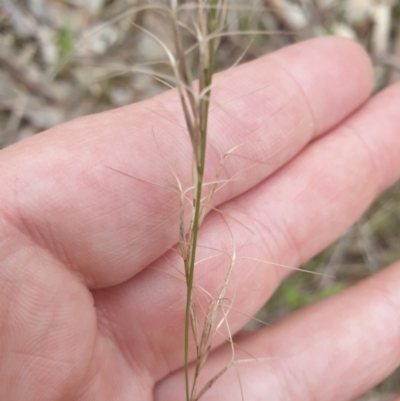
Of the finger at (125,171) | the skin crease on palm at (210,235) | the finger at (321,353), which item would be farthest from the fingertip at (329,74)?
the finger at (321,353)

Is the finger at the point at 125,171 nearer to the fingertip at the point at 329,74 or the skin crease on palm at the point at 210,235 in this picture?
the skin crease on palm at the point at 210,235

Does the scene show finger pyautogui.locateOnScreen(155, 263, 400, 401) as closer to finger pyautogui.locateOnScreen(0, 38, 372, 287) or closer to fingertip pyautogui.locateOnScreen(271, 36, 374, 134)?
finger pyautogui.locateOnScreen(0, 38, 372, 287)

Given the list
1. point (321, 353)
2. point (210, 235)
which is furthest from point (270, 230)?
point (321, 353)

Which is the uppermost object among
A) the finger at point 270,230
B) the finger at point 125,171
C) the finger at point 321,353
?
the finger at point 125,171

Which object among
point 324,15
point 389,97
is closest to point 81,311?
point 389,97

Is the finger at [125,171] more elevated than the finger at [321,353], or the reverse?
the finger at [125,171]

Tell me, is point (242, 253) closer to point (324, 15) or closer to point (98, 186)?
point (98, 186)

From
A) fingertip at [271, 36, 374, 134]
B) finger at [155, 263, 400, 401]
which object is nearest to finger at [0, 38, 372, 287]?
fingertip at [271, 36, 374, 134]

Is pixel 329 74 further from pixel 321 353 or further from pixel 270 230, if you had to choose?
pixel 321 353
